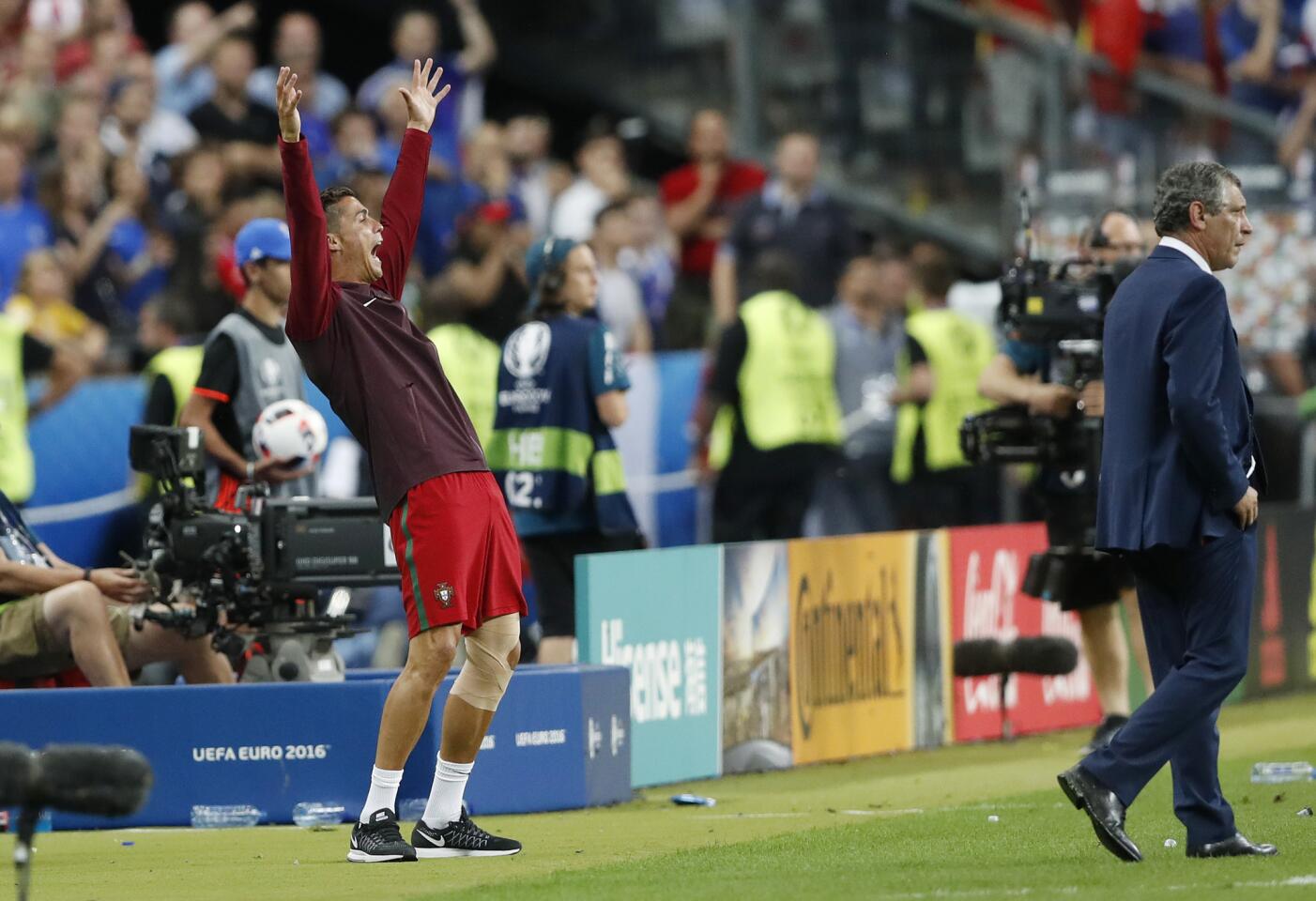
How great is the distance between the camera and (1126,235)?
12250 millimetres

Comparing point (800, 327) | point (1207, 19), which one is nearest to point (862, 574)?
point (800, 327)

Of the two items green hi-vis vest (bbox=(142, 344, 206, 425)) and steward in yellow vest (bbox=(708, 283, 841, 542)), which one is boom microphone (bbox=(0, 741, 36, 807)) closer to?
green hi-vis vest (bbox=(142, 344, 206, 425))

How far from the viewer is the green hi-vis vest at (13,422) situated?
13.5 meters

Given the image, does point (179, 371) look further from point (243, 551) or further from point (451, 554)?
point (451, 554)

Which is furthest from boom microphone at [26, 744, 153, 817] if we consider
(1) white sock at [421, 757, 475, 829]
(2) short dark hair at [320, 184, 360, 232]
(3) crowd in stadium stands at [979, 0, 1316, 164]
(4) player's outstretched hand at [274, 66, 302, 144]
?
(3) crowd in stadium stands at [979, 0, 1316, 164]

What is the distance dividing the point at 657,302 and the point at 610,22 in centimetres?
421

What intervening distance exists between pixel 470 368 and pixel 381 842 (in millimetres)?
7037

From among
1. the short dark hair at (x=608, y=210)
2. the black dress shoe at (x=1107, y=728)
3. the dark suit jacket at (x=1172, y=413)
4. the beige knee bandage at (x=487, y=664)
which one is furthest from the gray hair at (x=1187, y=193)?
the short dark hair at (x=608, y=210)

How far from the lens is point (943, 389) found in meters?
17.1

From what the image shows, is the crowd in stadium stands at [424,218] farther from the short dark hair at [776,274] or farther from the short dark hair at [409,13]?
the short dark hair at [409,13]

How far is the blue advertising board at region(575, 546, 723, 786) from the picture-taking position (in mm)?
11219

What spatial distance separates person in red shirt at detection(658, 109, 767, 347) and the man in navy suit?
1091 centimetres

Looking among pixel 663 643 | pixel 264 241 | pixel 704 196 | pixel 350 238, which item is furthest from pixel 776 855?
pixel 704 196

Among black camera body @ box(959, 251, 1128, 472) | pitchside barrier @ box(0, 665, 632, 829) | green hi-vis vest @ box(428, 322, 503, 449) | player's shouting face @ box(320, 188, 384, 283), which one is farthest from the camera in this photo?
green hi-vis vest @ box(428, 322, 503, 449)
